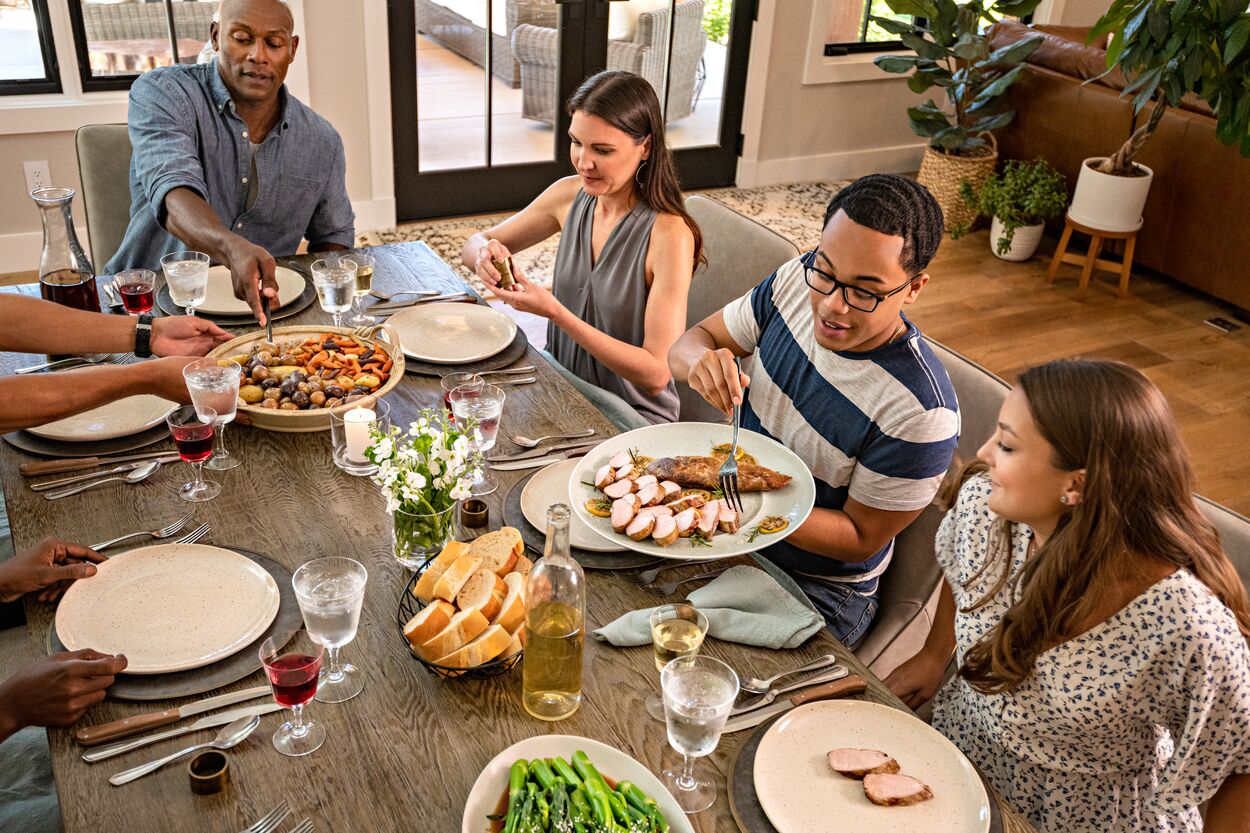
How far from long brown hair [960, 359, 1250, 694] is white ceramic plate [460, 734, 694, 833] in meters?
0.57

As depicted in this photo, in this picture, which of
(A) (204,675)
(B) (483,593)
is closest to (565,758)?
(B) (483,593)

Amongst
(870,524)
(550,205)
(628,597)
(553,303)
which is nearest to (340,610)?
(628,597)

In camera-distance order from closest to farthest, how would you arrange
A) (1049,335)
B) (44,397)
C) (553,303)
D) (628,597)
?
1. (628,597)
2. (44,397)
3. (553,303)
4. (1049,335)

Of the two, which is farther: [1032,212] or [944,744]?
[1032,212]

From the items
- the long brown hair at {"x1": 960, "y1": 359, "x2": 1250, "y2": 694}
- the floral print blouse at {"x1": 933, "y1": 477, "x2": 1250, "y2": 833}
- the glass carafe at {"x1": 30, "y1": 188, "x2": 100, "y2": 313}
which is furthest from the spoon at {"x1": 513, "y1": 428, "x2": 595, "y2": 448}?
the glass carafe at {"x1": 30, "y1": 188, "x2": 100, "y2": 313}

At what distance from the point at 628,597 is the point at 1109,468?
669 mm

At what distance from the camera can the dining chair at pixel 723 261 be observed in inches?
98.5

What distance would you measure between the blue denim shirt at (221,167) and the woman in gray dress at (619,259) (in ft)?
1.72

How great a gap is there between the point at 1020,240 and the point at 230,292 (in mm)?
3884

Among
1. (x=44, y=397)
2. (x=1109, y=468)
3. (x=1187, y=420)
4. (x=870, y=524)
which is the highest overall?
(x=1109, y=468)

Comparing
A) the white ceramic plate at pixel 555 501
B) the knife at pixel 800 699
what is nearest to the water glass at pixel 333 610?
the white ceramic plate at pixel 555 501

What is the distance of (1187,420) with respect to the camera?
12.7 feet

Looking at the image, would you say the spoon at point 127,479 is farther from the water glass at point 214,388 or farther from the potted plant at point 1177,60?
the potted plant at point 1177,60

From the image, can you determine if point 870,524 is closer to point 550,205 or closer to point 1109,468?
point 1109,468
